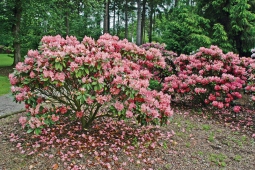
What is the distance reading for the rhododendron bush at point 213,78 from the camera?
5.45 metres

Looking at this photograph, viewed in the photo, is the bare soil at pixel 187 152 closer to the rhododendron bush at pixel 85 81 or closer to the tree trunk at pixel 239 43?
the rhododendron bush at pixel 85 81

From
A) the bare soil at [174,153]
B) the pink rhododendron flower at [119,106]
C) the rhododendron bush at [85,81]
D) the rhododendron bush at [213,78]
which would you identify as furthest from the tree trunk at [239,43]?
the pink rhododendron flower at [119,106]

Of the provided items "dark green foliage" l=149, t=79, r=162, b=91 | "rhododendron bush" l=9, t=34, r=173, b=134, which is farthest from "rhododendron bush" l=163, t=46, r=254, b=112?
"rhododendron bush" l=9, t=34, r=173, b=134

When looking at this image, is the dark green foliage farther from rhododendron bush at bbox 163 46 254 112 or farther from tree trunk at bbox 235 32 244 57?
tree trunk at bbox 235 32 244 57

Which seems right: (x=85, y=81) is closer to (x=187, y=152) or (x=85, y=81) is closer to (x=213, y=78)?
(x=187, y=152)

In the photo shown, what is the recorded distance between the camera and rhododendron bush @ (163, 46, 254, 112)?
17.9ft

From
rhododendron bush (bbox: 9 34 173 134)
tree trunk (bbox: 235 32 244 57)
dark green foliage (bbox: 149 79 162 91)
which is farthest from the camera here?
tree trunk (bbox: 235 32 244 57)

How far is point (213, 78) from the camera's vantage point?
17.9 ft

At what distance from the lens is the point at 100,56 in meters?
2.94

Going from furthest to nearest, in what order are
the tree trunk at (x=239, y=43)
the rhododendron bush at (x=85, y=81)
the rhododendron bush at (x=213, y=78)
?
the tree trunk at (x=239, y=43) < the rhododendron bush at (x=213, y=78) < the rhododendron bush at (x=85, y=81)

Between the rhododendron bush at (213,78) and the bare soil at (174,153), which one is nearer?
the bare soil at (174,153)

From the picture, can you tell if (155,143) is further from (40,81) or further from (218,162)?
(40,81)

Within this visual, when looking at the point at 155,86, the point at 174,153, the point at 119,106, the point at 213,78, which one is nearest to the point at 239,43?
the point at 155,86

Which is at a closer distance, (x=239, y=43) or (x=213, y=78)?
(x=213, y=78)
